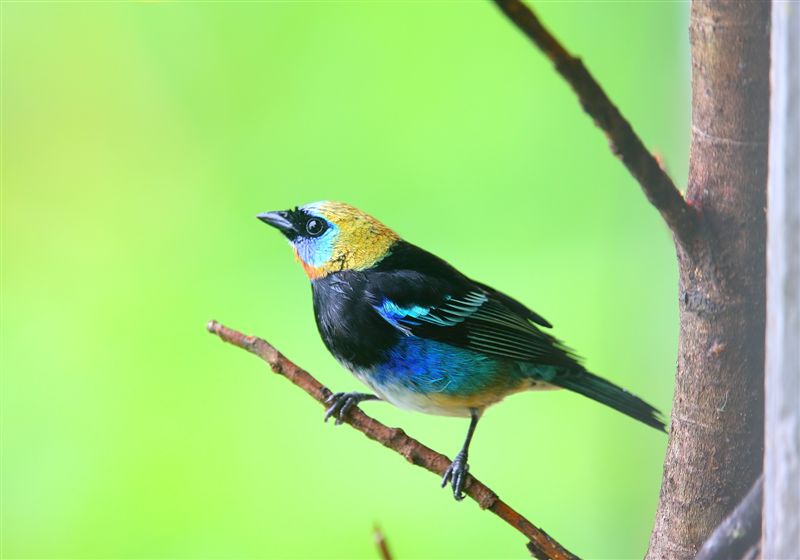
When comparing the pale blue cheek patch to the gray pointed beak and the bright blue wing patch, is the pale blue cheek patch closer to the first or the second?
the gray pointed beak

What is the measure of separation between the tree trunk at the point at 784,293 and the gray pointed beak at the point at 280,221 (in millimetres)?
1551

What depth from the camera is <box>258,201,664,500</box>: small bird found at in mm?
2574

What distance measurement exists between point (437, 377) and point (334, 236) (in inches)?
18.3

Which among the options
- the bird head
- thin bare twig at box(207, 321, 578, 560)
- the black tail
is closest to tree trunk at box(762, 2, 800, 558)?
thin bare twig at box(207, 321, 578, 560)

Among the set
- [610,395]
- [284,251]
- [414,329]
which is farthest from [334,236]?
[284,251]

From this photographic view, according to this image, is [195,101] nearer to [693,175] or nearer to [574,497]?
[574,497]

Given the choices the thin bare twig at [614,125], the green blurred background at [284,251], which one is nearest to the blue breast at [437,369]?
the thin bare twig at [614,125]

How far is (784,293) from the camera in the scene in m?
1.22

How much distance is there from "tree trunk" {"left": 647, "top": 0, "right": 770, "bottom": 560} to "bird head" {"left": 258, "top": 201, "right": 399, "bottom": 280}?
1.16m

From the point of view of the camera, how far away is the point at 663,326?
16.8ft

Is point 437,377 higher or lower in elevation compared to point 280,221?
lower

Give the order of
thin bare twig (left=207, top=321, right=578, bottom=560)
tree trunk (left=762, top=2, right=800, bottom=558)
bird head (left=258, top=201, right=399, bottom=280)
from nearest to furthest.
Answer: tree trunk (left=762, top=2, right=800, bottom=558) < thin bare twig (left=207, top=321, right=578, bottom=560) < bird head (left=258, top=201, right=399, bottom=280)

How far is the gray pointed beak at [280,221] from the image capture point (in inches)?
102

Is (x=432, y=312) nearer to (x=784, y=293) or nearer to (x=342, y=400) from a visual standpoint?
(x=342, y=400)
